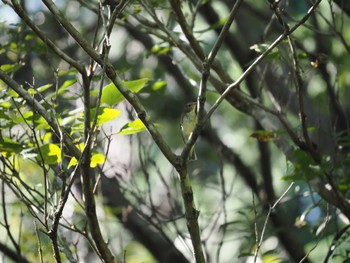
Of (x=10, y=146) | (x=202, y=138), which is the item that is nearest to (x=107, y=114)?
(x=10, y=146)

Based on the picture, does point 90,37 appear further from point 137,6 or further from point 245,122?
point 137,6

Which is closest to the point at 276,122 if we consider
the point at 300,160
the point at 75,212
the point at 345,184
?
the point at 345,184

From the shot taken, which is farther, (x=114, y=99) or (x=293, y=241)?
(x=293, y=241)

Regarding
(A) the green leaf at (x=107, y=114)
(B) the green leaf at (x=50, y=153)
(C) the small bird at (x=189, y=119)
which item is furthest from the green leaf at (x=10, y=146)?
(C) the small bird at (x=189, y=119)

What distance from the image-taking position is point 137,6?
316cm

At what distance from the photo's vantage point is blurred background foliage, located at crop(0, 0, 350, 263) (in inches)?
123

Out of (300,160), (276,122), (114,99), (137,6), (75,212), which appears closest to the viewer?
(114,99)

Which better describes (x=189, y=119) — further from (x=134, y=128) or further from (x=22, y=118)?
(x=22, y=118)

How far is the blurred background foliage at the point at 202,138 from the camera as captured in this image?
10.2ft

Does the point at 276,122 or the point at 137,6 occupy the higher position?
the point at 137,6

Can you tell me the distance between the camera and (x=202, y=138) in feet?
17.8

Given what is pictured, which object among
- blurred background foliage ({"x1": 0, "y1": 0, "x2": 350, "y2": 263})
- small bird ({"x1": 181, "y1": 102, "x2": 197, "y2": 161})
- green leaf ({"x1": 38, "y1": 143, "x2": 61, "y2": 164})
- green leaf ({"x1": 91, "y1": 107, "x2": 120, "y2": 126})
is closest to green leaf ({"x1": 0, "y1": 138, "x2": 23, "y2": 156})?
blurred background foliage ({"x1": 0, "y1": 0, "x2": 350, "y2": 263})

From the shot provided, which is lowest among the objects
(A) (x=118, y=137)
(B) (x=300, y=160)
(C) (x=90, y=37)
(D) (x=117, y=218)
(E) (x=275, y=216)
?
(B) (x=300, y=160)

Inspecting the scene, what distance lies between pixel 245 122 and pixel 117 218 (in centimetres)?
228
